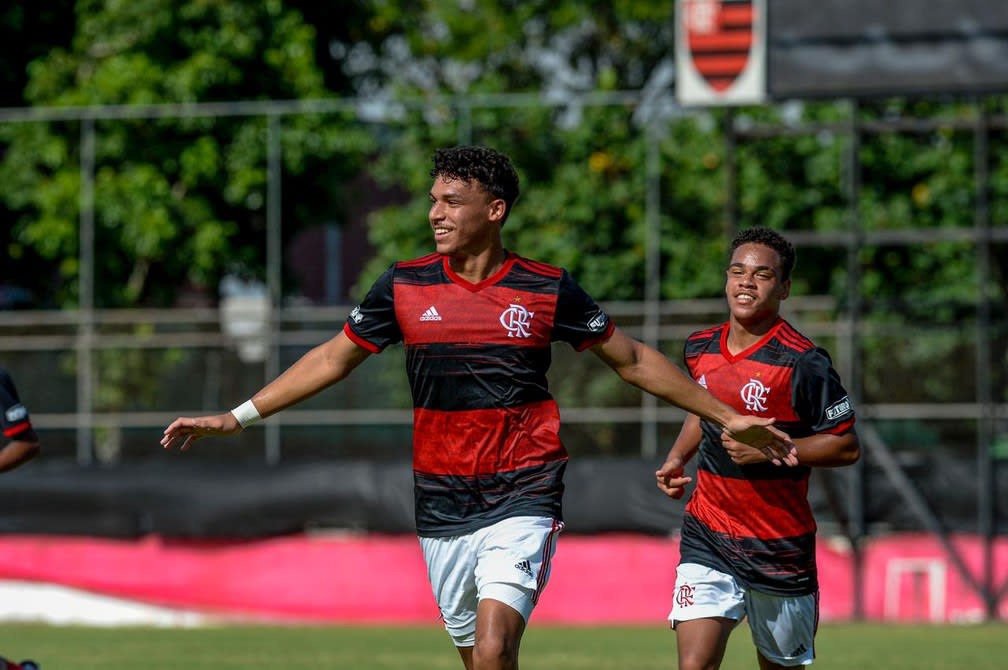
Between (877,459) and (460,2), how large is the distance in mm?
24059

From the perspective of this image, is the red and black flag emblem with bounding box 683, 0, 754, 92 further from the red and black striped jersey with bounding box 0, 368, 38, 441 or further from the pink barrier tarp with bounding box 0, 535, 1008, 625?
the red and black striped jersey with bounding box 0, 368, 38, 441

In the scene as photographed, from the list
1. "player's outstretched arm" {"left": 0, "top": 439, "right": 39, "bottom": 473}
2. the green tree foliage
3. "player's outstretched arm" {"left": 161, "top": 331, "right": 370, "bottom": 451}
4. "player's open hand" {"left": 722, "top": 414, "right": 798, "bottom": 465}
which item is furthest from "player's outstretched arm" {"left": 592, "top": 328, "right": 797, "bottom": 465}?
the green tree foliage

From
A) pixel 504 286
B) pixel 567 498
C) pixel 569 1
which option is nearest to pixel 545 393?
pixel 504 286

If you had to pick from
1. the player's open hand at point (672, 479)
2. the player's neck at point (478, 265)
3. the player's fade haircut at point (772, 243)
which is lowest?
the player's open hand at point (672, 479)

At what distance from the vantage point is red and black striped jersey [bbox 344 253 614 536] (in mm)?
7414

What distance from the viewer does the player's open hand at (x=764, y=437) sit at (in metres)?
7.36

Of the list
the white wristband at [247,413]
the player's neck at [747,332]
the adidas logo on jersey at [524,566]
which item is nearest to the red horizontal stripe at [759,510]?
the player's neck at [747,332]

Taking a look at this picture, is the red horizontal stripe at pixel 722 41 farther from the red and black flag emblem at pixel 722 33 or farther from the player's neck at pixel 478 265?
the player's neck at pixel 478 265

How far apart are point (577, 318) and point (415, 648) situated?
8.13 metres

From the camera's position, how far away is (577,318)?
752 cm

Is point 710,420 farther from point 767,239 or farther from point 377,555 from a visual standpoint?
point 377,555

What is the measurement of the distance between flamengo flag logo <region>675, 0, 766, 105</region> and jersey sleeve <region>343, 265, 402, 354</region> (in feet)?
34.1

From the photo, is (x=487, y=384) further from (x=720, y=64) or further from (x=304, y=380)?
(x=720, y=64)

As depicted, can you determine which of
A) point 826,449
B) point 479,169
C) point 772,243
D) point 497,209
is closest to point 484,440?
point 497,209
